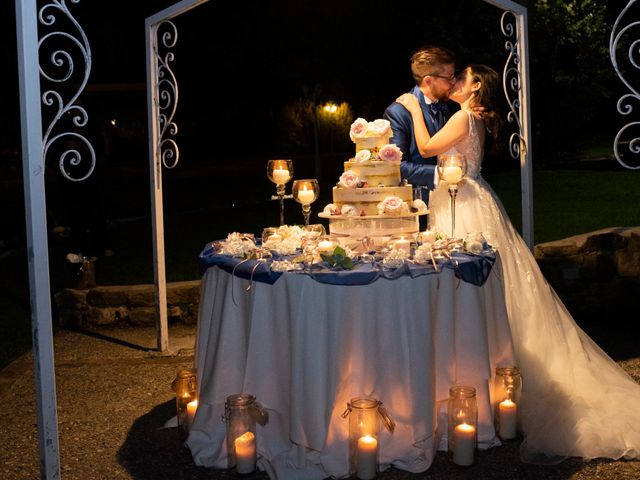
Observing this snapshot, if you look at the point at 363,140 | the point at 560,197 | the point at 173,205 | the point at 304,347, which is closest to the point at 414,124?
the point at 363,140

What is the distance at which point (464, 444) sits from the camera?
423 centimetres

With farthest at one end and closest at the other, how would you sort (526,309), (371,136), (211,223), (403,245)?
(211,223), (526,309), (371,136), (403,245)

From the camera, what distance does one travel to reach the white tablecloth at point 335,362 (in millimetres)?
4094

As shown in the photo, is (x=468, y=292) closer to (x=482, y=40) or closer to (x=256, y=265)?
(x=256, y=265)

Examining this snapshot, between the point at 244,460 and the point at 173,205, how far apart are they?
14998 mm

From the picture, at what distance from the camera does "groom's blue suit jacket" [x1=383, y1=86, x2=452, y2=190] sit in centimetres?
581

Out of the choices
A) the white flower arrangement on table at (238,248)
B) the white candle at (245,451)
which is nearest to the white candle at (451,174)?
the white flower arrangement on table at (238,248)

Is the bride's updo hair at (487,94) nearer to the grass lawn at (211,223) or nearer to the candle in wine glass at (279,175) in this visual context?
the candle in wine glass at (279,175)

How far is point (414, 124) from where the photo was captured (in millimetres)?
5648

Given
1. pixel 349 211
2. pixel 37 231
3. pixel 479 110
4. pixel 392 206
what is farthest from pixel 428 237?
pixel 37 231

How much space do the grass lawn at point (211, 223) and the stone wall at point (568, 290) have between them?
0.69 m

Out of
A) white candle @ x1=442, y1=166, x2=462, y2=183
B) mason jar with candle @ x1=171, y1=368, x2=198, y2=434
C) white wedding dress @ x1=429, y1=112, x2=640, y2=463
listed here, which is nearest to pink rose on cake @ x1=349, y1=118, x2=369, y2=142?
white candle @ x1=442, y1=166, x2=462, y2=183

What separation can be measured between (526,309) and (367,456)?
189 cm

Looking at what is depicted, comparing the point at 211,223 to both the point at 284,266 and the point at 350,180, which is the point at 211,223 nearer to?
the point at 350,180
